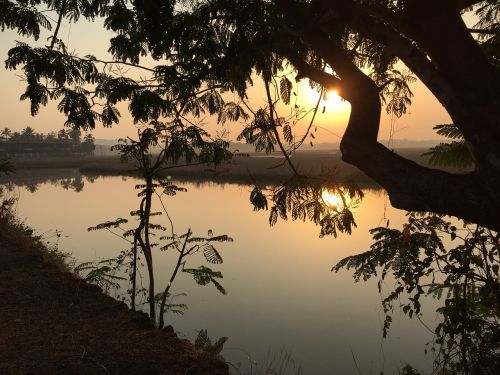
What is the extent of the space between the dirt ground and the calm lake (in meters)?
1.52

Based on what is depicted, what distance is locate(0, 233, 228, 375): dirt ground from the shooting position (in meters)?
4.48

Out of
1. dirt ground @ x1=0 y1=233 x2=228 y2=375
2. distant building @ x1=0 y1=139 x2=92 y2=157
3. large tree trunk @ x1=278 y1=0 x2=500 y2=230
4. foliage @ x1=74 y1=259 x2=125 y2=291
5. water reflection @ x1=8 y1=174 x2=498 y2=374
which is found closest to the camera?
large tree trunk @ x1=278 y1=0 x2=500 y2=230

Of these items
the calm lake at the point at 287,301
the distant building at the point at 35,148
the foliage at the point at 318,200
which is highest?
the distant building at the point at 35,148

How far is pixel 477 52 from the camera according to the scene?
9.24ft

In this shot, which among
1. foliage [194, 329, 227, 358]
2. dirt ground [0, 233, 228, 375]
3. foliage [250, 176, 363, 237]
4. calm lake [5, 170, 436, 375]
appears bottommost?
calm lake [5, 170, 436, 375]

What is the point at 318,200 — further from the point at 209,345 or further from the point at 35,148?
the point at 35,148

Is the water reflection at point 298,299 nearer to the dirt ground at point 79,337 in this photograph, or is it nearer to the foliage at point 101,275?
the foliage at point 101,275

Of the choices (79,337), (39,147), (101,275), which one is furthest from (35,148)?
(79,337)

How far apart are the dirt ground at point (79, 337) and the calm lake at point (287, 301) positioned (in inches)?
59.8

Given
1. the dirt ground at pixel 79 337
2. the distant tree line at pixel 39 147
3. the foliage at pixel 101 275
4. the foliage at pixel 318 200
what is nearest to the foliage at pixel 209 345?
the dirt ground at pixel 79 337

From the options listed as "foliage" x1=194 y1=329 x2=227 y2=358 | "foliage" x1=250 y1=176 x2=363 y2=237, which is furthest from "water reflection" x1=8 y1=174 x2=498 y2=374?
"foliage" x1=194 y1=329 x2=227 y2=358

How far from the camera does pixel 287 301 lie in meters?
9.29

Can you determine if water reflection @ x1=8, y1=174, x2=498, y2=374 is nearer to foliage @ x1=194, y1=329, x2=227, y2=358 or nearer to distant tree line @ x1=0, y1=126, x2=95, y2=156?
foliage @ x1=194, y1=329, x2=227, y2=358

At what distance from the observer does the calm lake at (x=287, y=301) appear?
701cm
